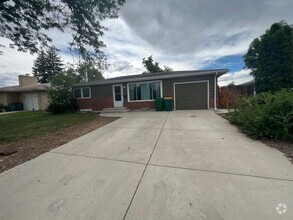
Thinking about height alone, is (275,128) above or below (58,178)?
above

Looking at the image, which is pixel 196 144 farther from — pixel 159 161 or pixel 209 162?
pixel 159 161

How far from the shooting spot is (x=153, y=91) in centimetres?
1128

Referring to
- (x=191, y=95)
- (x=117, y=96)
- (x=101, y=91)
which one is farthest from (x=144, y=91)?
(x=101, y=91)

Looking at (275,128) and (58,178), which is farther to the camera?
(275,128)

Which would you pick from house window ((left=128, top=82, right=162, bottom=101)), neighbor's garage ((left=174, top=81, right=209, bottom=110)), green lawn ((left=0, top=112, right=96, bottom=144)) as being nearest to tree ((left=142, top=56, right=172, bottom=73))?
house window ((left=128, top=82, right=162, bottom=101))

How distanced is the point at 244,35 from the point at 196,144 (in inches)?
423

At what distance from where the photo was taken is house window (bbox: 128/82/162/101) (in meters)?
11.2

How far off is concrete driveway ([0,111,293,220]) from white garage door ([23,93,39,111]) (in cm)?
1794

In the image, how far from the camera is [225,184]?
2133 mm

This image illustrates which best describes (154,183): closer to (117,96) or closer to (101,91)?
(117,96)

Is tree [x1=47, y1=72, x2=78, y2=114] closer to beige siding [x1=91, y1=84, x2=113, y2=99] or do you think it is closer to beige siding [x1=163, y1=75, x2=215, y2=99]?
beige siding [x1=91, y1=84, x2=113, y2=99]

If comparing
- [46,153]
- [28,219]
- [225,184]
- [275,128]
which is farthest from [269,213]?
[46,153]

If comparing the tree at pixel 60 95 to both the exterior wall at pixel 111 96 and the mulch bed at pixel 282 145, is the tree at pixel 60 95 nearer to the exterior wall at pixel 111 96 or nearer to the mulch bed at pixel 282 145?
the exterior wall at pixel 111 96

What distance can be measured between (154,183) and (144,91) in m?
9.60
